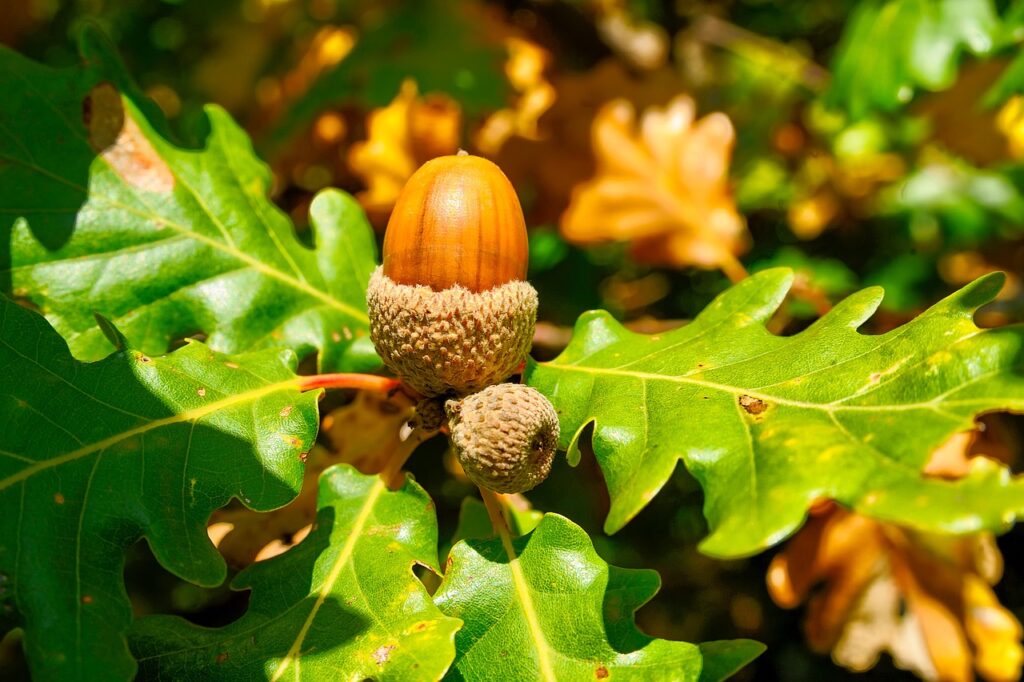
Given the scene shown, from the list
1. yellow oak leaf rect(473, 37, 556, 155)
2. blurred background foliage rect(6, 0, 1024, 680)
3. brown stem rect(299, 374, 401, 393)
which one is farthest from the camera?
yellow oak leaf rect(473, 37, 556, 155)

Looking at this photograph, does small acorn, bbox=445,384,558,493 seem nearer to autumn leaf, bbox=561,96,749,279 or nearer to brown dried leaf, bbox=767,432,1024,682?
brown dried leaf, bbox=767,432,1024,682

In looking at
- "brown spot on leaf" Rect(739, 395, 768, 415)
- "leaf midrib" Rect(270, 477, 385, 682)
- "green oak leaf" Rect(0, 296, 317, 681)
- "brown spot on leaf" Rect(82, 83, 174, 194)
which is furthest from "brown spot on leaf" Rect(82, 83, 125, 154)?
"brown spot on leaf" Rect(739, 395, 768, 415)

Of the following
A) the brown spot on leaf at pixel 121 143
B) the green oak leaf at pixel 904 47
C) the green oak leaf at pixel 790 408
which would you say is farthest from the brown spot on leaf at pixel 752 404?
the green oak leaf at pixel 904 47

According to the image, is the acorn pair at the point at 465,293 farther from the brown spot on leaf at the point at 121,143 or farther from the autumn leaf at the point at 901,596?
the autumn leaf at the point at 901,596

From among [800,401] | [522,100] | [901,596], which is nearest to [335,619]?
[800,401]

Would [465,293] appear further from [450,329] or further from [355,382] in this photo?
[355,382]

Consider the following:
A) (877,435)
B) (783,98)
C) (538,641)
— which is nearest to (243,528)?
(538,641)
